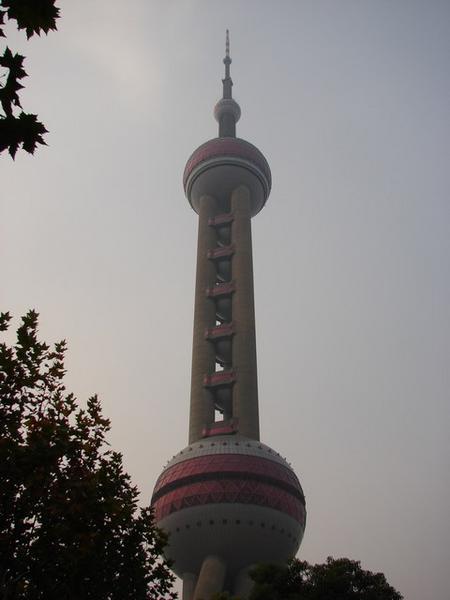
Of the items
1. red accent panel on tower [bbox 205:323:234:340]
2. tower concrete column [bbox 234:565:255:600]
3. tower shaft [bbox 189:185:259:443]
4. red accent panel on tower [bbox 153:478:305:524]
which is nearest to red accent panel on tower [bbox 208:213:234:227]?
tower shaft [bbox 189:185:259:443]

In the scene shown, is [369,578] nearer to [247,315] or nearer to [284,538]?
[284,538]

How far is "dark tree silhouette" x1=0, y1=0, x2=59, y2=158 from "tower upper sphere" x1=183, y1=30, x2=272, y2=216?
94.6 metres

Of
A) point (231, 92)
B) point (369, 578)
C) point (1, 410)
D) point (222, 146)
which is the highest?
point (231, 92)

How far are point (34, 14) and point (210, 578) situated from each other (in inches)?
2688

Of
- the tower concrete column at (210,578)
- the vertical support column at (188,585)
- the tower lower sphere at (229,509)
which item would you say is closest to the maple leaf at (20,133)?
the tower lower sphere at (229,509)

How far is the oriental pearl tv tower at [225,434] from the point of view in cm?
6825

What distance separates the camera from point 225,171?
99500mm

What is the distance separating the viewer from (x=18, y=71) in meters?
6.54

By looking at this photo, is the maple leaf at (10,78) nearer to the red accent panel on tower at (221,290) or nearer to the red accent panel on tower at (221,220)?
the red accent panel on tower at (221,290)

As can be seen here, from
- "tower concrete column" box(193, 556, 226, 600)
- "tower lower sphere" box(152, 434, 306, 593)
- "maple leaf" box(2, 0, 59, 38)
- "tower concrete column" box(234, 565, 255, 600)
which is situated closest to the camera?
"maple leaf" box(2, 0, 59, 38)

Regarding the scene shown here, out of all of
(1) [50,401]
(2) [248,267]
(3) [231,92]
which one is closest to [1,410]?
(1) [50,401]

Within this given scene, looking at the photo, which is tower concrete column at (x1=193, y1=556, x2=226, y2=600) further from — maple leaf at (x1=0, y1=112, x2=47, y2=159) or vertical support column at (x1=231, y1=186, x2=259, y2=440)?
maple leaf at (x1=0, y1=112, x2=47, y2=159)

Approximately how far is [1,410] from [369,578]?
3282 cm

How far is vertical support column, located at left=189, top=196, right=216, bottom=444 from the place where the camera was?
80562mm
